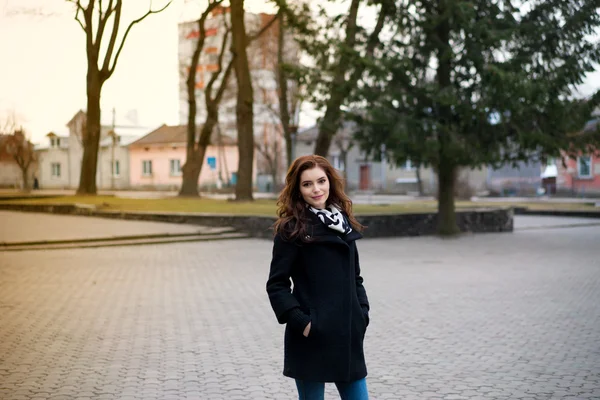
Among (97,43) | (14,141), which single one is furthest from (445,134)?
(97,43)

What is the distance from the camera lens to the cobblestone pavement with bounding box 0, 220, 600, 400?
6.03m

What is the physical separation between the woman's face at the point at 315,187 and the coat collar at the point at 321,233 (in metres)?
0.07

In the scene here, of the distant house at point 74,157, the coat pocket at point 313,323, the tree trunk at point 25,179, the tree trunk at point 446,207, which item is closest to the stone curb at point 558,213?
the tree trunk at point 446,207

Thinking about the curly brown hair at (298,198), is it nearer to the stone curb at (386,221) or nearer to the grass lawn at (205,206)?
the stone curb at (386,221)

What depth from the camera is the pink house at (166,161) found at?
72.4 metres

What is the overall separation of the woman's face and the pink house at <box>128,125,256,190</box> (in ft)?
217

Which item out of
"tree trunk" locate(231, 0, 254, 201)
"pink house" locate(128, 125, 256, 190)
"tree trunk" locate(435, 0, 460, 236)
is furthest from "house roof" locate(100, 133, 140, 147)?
"tree trunk" locate(435, 0, 460, 236)

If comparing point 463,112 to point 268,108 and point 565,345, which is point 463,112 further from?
point 268,108

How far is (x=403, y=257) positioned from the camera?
55.1ft

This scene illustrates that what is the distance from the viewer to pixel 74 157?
1845 inches

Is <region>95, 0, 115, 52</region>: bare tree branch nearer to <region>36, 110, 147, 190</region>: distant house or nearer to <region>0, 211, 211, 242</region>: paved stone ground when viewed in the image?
<region>36, 110, 147, 190</region>: distant house

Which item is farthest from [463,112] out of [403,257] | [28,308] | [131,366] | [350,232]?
[350,232]

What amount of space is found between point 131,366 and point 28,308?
368cm

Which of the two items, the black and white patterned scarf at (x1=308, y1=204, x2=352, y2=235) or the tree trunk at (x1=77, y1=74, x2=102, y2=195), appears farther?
the tree trunk at (x1=77, y1=74, x2=102, y2=195)
